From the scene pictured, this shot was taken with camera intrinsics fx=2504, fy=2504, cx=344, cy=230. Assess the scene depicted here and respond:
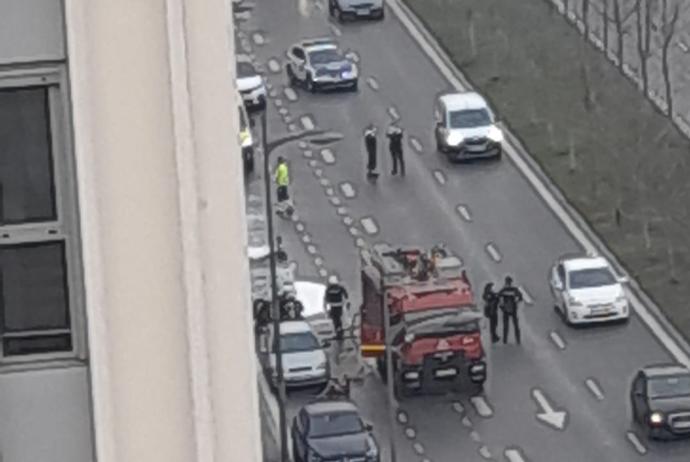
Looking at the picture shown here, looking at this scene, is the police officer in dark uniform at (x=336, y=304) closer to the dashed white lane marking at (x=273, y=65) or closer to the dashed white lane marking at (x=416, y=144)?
the dashed white lane marking at (x=416, y=144)

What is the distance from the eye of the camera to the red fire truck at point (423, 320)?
4772 centimetres

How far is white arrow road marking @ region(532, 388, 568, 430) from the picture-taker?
49.0 metres

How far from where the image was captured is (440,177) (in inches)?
2509

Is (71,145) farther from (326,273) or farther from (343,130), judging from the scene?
(343,130)

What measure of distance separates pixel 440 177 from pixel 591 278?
10.5 m

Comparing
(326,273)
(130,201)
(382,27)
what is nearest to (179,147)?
(130,201)

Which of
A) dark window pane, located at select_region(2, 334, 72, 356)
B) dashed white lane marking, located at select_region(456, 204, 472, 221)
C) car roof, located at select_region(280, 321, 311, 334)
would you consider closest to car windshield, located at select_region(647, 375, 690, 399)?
car roof, located at select_region(280, 321, 311, 334)

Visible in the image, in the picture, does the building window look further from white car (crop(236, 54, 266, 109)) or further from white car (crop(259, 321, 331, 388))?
white car (crop(236, 54, 266, 109))

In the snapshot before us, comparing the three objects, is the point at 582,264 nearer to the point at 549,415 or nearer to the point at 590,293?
the point at 590,293

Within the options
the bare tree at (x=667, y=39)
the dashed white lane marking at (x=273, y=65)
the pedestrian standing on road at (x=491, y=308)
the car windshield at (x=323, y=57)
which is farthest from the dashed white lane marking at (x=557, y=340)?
the dashed white lane marking at (x=273, y=65)

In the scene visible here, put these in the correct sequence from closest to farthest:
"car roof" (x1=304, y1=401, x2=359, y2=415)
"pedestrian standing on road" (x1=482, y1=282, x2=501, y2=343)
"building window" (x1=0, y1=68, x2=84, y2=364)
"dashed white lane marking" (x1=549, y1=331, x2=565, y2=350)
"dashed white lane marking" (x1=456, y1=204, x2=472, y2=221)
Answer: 1. "building window" (x1=0, y1=68, x2=84, y2=364)
2. "car roof" (x1=304, y1=401, x2=359, y2=415)
3. "pedestrian standing on road" (x1=482, y1=282, x2=501, y2=343)
4. "dashed white lane marking" (x1=549, y1=331, x2=565, y2=350)
5. "dashed white lane marking" (x1=456, y1=204, x2=472, y2=221)

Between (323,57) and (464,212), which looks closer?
(464,212)

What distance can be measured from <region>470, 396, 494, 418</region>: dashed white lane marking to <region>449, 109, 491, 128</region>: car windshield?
14.5 meters

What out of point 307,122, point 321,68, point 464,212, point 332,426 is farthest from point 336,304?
point 321,68
